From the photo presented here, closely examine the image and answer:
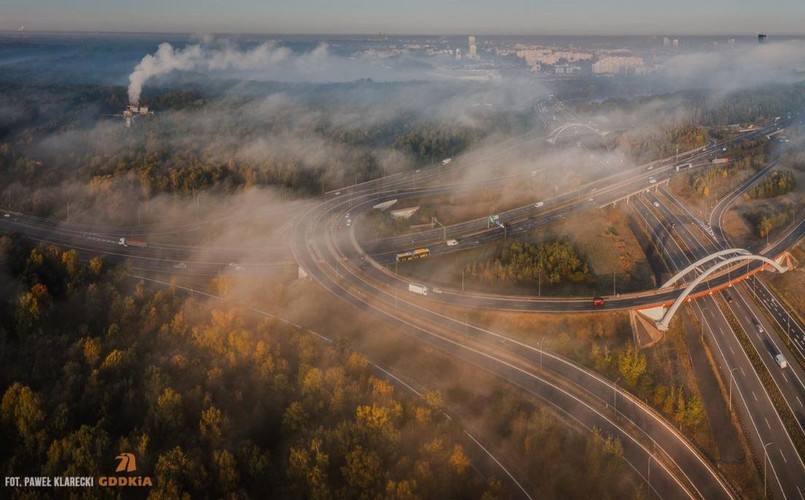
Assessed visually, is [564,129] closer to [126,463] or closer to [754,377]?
[754,377]

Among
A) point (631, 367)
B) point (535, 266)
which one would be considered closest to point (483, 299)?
point (535, 266)

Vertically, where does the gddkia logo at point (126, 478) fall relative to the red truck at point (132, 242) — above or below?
below

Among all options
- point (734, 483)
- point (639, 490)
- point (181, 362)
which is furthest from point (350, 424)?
point (734, 483)

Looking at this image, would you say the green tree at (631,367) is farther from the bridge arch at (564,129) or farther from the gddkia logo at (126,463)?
the bridge arch at (564,129)

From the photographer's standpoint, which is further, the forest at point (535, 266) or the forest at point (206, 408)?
the forest at point (535, 266)

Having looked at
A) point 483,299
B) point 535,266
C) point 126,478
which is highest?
point 535,266

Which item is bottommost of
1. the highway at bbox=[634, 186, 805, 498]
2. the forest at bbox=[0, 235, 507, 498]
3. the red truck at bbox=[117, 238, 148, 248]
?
the highway at bbox=[634, 186, 805, 498]

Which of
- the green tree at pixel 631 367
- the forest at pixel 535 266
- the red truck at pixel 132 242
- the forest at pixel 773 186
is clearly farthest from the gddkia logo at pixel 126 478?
the forest at pixel 773 186

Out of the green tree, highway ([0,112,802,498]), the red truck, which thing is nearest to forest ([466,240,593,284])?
highway ([0,112,802,498])

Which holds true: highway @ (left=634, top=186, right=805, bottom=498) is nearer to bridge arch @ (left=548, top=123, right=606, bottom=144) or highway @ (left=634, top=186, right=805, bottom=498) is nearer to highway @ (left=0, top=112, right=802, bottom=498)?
highway @ (left=0, top=112, right=802, bottom=498)
